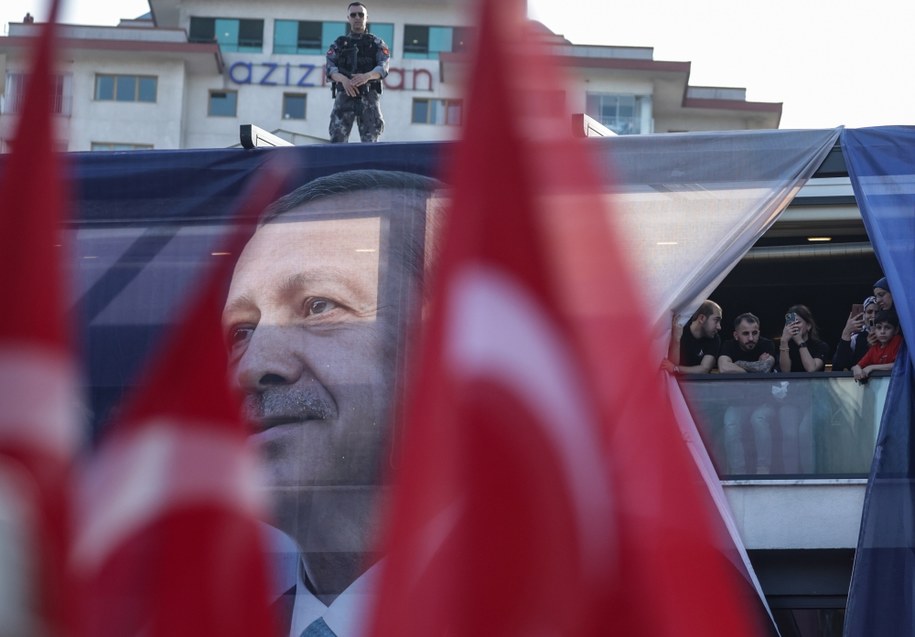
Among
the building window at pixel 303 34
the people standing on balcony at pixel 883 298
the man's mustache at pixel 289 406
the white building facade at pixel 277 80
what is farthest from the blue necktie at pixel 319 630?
the building window at pixel 303 34

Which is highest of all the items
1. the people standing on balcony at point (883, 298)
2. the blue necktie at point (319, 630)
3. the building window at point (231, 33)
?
the building window at point (231, 33)

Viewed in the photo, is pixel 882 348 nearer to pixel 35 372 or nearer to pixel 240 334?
pixel 240 334

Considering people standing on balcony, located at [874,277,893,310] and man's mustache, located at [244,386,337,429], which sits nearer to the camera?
man's mustache, located at [244,386,337,429]

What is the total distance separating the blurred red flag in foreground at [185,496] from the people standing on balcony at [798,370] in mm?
5661

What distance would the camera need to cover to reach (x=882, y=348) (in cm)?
734

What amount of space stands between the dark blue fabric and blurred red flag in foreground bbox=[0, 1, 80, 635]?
4.27m

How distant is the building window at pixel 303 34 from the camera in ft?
129

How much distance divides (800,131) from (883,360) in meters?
1.86

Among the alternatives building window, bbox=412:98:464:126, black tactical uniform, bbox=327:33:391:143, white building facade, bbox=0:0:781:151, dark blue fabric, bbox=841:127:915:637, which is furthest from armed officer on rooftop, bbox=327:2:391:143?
building window, bbox=412:98:464:126

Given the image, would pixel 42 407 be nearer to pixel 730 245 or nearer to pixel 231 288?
pixel 231 288

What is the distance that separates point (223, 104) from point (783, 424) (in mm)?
Result: 31681

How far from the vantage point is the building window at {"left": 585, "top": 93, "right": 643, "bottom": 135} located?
37.3 metres

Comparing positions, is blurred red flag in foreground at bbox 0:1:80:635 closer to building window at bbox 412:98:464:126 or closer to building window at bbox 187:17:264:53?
building window at bbox 412:98:464:126

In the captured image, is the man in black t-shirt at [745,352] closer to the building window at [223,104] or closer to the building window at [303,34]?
the building window at [223,104]
